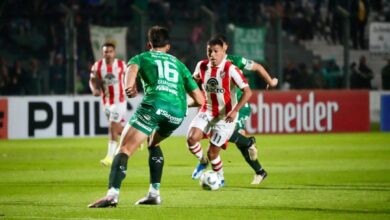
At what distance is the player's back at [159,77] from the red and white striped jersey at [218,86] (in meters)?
2.72

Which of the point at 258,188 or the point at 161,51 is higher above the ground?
the point at 161,51

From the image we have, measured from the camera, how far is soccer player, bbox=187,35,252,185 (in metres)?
13.6

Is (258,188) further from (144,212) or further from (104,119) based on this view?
(104,119)

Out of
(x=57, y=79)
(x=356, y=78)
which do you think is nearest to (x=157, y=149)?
(x=57, y=79)

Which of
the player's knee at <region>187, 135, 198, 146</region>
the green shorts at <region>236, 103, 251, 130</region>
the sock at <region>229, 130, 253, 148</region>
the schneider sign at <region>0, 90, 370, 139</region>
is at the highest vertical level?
the green shorts at <region>236, 103, 251, 130</region>

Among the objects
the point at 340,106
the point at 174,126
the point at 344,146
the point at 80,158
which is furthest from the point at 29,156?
the point at 340,106

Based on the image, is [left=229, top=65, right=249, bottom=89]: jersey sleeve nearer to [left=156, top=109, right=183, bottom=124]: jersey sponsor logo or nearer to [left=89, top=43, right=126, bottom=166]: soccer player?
[left=156, top=109, right=183, bottom=124]: jersey sponsor logo

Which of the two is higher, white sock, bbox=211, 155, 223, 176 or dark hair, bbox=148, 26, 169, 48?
dark hair, bbox=148, 26, 169, 48

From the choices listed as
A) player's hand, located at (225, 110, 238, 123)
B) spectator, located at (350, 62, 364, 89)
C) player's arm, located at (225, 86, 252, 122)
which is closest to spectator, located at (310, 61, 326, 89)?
spectator, located at (350, 62, 364, 89)

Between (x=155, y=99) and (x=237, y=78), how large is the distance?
2.85 m

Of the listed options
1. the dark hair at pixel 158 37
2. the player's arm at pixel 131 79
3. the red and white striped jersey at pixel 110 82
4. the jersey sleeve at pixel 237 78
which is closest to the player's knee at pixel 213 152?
the jersey sleeve at pixel 237 78

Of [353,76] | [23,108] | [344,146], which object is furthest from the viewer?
[353,76]

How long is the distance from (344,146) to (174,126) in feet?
42.3

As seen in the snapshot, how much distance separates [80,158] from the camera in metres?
19.9
